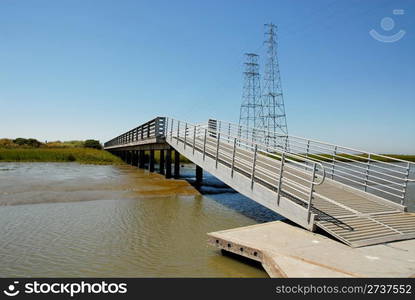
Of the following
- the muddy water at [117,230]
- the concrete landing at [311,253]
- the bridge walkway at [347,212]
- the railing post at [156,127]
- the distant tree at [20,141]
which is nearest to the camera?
the concrete landing at [311,253]

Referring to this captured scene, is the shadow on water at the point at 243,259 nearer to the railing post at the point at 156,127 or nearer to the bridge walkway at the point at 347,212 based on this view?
the bridge walkway at the point at 347,212

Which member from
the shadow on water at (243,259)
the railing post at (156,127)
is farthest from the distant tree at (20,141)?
the shadow on water at (243,259)

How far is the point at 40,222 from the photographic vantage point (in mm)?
9625

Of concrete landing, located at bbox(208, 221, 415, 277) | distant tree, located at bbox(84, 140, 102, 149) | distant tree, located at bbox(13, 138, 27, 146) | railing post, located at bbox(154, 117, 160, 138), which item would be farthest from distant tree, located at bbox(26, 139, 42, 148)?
concrete landing, located at bbox(208, 221, 415, 277)

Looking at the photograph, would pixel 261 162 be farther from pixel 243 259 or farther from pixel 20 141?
pixel 20 141

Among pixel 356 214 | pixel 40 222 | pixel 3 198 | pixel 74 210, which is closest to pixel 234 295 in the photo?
pixel 356 214

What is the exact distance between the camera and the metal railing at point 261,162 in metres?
8.67

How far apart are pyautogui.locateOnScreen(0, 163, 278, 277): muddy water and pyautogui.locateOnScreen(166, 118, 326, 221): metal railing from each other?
1.64 m

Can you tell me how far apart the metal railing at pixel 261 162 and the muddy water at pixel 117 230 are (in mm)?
1641

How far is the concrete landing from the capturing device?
5281 mm

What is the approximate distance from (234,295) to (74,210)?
840cm

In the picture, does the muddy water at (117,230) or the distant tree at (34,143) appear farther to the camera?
the distant tree at (34,143)

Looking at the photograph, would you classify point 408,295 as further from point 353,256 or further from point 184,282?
point 184,282

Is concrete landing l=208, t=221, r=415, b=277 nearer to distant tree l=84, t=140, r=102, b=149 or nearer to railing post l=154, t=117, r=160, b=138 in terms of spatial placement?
railing post l=154, t=117, r=160, b=138
